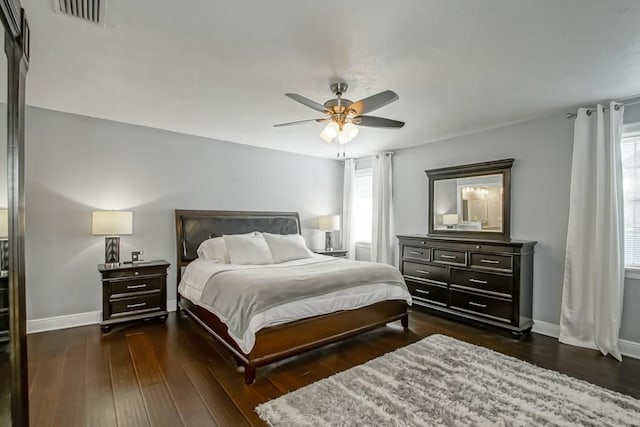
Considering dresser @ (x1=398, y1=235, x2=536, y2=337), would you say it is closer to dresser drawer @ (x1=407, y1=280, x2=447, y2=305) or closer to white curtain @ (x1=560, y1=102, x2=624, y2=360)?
dresser drawer @ (x1=407, y1=280, x2=447, y2=305)

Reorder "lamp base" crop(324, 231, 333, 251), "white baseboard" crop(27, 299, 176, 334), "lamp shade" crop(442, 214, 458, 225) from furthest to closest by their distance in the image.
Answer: "lamp base" crop(324, 231, 333, 251)
"lamp shade" crop(442, 214, 458, 225)
"white baseboard" crop(27, 299, 176, 334)

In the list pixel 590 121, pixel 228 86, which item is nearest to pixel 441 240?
pixel 590 121

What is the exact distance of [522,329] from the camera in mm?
3512

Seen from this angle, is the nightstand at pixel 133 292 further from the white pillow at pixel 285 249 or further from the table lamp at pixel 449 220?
the table lamp at pixel 449 220

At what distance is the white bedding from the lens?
258 centimetres

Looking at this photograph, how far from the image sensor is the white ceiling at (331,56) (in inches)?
72.6

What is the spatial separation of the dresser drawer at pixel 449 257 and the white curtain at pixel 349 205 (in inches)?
80.8

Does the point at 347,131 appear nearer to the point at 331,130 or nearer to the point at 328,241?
the point at 331,130

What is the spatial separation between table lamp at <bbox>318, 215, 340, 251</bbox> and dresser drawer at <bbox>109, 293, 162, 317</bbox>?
9.22 feet

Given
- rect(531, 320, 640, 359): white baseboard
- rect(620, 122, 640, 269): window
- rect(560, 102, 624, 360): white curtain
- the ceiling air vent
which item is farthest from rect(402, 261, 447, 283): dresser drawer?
the ceiling air vent

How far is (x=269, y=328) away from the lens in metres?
2.66

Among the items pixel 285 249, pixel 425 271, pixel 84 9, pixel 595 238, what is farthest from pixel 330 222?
pixel 84 9

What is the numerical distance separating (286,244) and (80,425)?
2818 millimetres

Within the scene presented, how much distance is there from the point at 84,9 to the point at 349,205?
486 cm
